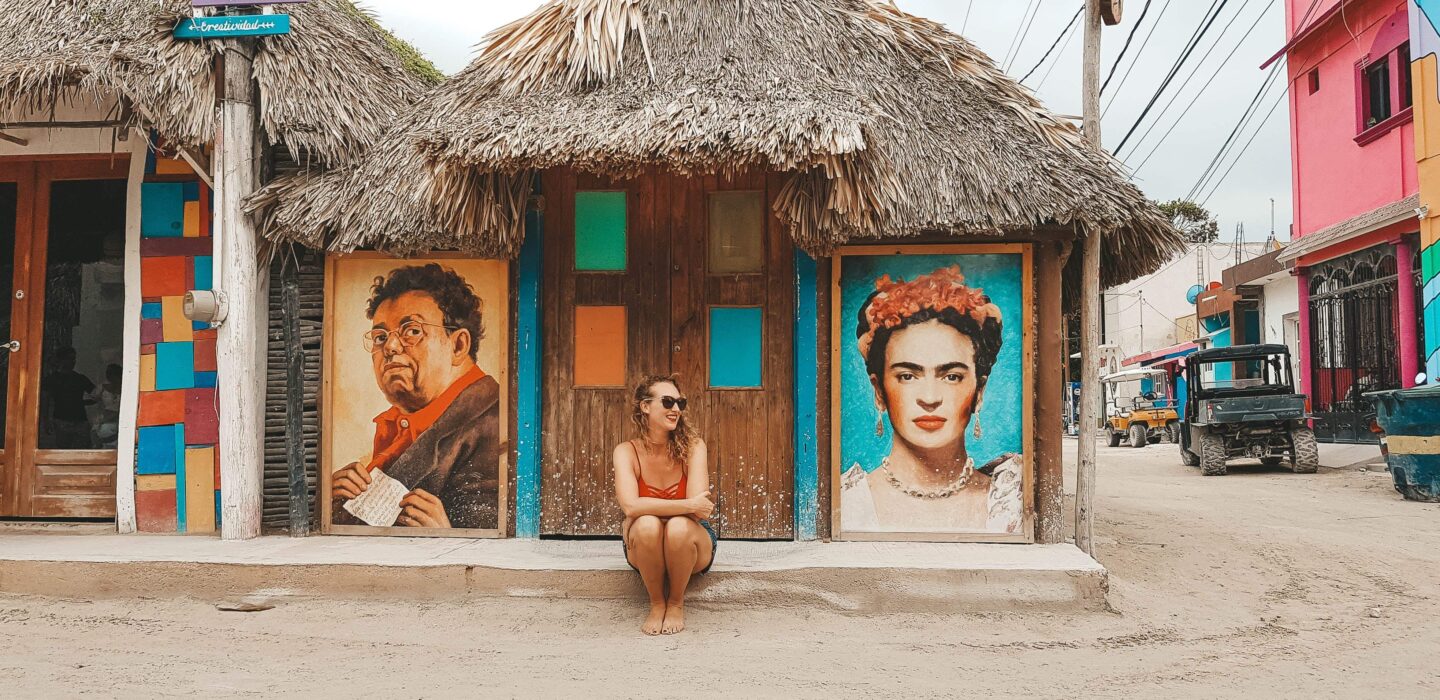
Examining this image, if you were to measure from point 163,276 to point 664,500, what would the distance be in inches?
156

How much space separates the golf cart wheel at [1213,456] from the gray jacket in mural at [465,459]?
10.3 m

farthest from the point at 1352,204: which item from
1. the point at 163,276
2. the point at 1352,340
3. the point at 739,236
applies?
the point at 163,276

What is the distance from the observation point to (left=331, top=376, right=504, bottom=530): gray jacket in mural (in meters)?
5.82

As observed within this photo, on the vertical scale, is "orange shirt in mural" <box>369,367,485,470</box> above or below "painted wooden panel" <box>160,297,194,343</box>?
below

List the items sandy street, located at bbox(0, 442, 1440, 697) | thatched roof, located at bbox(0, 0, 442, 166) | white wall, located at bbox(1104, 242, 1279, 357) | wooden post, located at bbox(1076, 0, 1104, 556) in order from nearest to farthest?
sandy street, located at bbox(0, 442, 1440, 697) < wooden post, located at bbox(1076, 0, 1104, 556) < thatched roof, located at bbox(0, 0, 442, 166) < white wall, located at bbox(1104, 242, 1279, 357)

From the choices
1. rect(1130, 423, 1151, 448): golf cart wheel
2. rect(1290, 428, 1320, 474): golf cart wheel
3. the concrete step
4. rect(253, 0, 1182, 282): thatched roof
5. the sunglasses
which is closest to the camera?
the sunglasses

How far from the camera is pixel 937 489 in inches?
220

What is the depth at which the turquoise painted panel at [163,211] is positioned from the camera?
606 centimetres

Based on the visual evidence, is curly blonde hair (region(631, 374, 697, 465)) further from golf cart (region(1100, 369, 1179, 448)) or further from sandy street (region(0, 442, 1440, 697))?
golf cart (region(1100, 369, 1179, 448))

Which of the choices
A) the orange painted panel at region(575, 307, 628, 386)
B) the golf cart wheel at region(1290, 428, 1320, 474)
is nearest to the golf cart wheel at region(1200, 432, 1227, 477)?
the golf cart wheel at region(1290, 428, 1320, 474)

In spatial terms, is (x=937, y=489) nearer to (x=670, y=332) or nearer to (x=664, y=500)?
(x=670, y=332)

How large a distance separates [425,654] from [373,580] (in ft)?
3.39

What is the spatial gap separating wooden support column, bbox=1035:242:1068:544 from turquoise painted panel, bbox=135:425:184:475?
5407mm

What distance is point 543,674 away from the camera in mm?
3803
